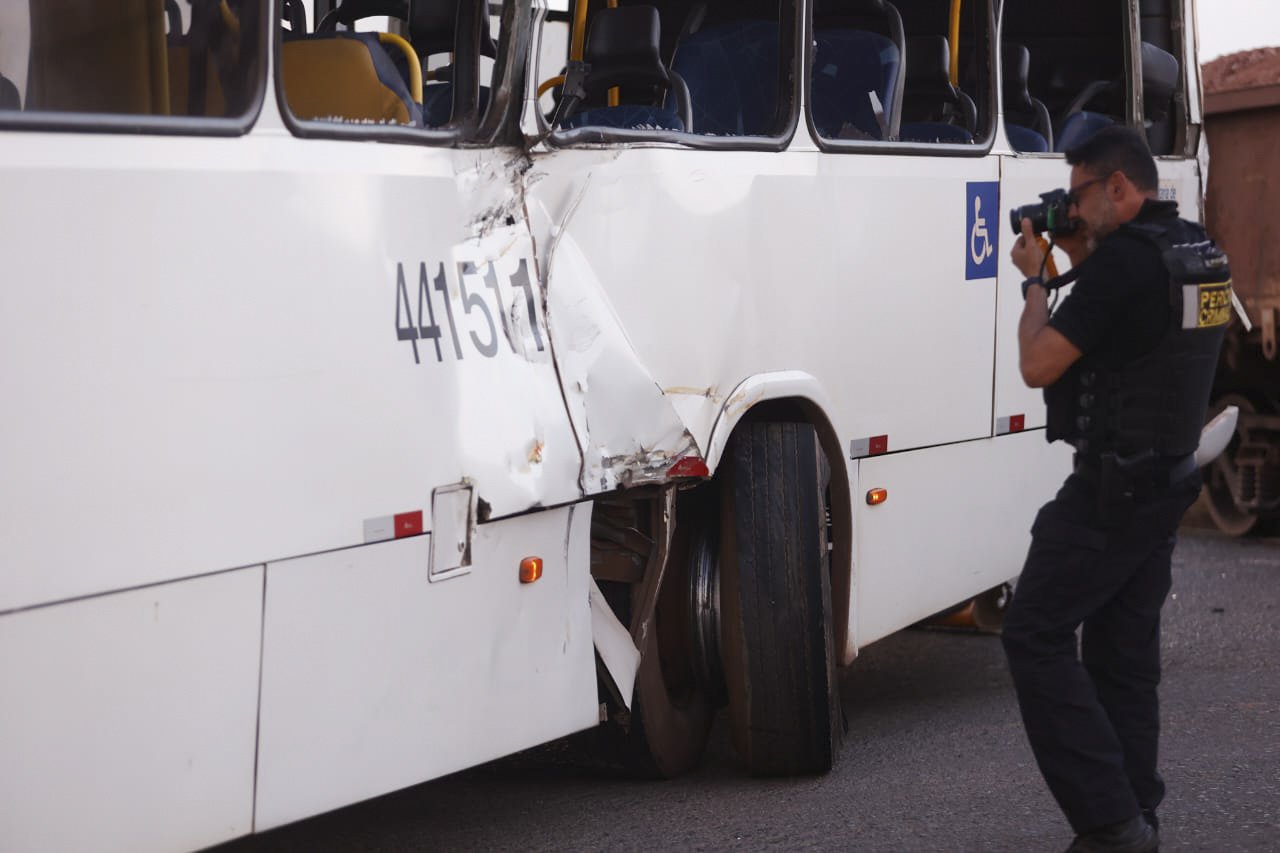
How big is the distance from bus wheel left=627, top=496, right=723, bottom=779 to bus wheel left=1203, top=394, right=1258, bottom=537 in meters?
6.60

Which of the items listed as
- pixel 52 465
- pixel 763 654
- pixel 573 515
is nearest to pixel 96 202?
pixel 52 465

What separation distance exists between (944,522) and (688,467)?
1.72 metres

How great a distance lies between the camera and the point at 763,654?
5.36 m

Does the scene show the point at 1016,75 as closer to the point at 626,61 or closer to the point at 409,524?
the point at 626,61

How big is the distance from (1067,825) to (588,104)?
8.74ft

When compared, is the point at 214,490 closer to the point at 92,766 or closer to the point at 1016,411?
the point at 92,766

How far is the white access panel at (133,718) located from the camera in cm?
322

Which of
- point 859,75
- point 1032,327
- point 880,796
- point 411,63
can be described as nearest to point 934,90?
point 859,75

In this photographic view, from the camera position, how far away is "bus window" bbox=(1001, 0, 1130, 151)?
713cm

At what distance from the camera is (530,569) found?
173 inches

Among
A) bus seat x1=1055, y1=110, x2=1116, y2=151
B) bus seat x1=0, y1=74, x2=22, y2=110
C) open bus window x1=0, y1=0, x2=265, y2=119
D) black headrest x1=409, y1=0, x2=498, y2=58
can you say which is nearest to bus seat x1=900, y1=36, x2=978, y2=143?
bus seat x1=1055, y1=110, x2=1116, y2=151

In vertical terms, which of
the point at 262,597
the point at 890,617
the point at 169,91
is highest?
the point at 169,91

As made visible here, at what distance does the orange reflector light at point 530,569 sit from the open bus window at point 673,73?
3.54 ft

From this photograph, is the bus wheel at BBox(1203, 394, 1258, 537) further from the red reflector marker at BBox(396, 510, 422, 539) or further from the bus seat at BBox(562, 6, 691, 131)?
the red reflector marker at BBox(396, 510, 422, 539)
